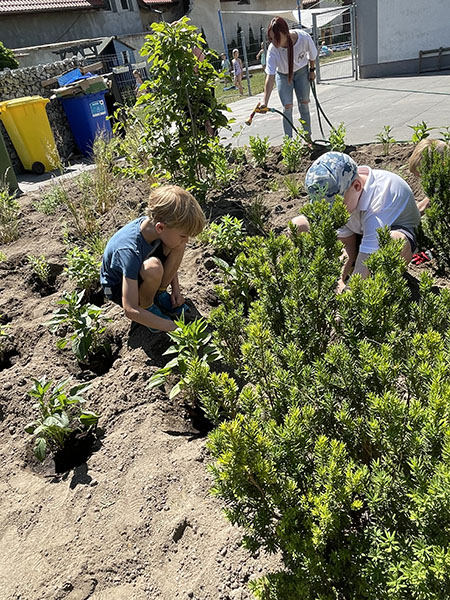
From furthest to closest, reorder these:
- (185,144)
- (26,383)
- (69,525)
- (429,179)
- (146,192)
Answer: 1. (146,192)
2. (185,144)
3. (26,383)
4. (429,179)
5. (69,525)

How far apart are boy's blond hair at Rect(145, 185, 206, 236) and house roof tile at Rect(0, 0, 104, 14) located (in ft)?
72.9

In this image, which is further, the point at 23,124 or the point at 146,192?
the point at 23,124

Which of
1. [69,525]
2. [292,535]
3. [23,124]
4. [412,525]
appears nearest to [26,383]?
[69,525]

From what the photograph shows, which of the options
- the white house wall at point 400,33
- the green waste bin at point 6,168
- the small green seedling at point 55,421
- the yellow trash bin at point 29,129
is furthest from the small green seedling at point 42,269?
the white house wall at point 400,33

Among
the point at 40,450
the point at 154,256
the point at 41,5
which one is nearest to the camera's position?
the point at 40,450

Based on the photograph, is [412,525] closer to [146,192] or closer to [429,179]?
[429,179]

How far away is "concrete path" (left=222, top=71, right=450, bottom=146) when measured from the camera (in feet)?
22.9

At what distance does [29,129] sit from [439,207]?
31.6 ft

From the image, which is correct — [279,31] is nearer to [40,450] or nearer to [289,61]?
[289,61]

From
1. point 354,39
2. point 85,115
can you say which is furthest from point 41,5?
point 354,39

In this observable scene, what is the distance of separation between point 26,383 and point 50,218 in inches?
141

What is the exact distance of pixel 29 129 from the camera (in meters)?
10.0

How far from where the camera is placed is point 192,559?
5.74 ft

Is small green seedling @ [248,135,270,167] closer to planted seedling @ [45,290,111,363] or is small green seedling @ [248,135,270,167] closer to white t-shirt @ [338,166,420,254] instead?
white t-shirt @ [338,166,420,254]
